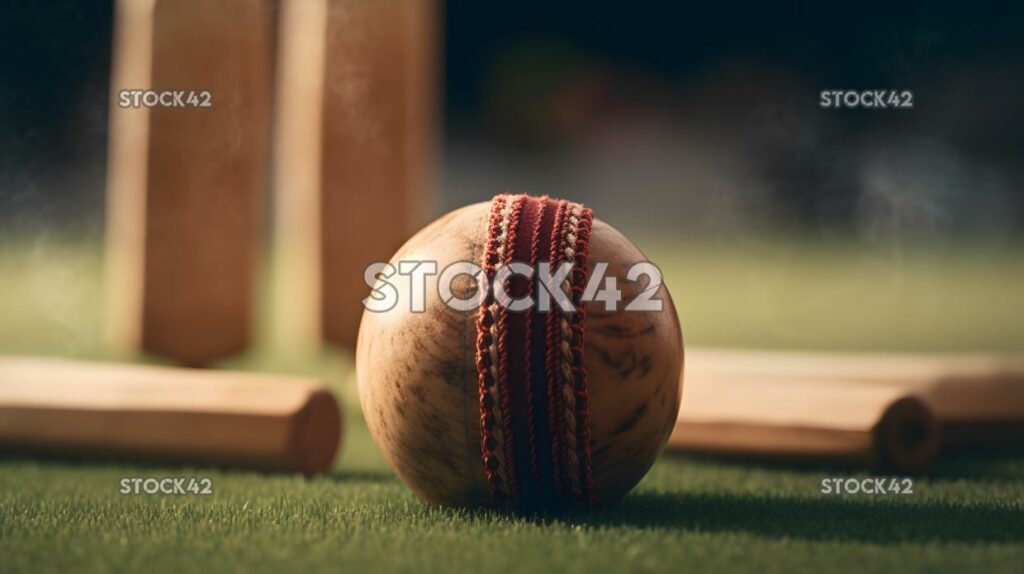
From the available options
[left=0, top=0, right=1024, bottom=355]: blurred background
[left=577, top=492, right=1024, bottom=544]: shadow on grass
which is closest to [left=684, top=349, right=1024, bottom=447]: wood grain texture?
[left=577, top=492, right=1024, bottom=544]: shadow on grass

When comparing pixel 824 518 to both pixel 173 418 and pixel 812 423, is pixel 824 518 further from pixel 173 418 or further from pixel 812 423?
pixel 173 418

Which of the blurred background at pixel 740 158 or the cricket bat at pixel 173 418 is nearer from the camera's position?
the cricket bat at pixel 173 418

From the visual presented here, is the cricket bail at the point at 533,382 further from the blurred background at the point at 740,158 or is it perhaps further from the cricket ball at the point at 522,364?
the blurred background at the point at 740,158

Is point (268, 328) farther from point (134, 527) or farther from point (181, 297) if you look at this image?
point (134, 527)

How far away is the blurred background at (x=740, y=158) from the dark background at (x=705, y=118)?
0.04m

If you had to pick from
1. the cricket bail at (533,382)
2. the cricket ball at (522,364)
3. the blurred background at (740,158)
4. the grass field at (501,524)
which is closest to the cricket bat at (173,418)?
the grass field at (501,524)

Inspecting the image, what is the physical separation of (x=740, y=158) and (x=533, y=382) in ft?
51.5

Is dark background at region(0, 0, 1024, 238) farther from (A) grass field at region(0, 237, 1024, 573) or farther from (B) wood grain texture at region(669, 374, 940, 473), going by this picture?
(A) grass field at region(0, 237, 1024, 573)

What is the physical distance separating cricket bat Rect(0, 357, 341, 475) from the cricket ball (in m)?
0.72

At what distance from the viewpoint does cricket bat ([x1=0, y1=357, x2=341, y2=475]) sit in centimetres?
336

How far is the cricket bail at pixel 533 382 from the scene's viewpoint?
99.0 inches

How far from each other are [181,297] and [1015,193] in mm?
12373

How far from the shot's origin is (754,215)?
15.4 meters

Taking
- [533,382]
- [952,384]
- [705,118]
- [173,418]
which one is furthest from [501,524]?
[705,118]
